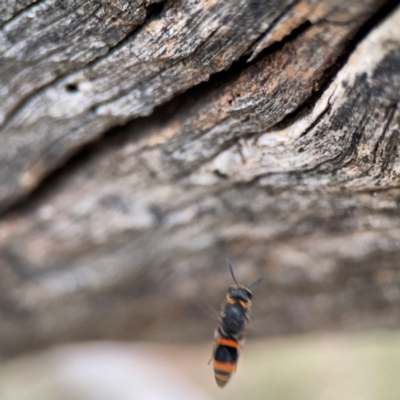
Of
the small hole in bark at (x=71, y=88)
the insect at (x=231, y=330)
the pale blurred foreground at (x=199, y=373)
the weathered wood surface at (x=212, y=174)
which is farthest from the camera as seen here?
the pale blurred foreground at (x=199, y=373)

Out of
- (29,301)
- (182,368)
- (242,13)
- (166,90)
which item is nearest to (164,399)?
(182,368)

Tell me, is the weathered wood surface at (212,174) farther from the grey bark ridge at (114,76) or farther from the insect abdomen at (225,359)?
the insect abdomen at (225,359)

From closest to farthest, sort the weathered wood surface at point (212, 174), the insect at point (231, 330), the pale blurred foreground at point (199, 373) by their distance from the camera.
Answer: the weathered wood surface at point (212, 174) < the insect at point (231, 330) < the pale blurred foreground at point (199, 373)

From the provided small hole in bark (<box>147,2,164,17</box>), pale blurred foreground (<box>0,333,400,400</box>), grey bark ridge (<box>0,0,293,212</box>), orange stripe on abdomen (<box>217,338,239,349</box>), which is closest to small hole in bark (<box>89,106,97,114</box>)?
grey bark ridge (<box>0,0,293,212</box>)

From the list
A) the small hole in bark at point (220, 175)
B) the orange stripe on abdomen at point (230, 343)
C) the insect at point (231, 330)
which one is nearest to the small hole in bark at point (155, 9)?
the small hole in bark at point (220, 175)

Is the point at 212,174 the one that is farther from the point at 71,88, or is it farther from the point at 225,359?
the point at 225,359

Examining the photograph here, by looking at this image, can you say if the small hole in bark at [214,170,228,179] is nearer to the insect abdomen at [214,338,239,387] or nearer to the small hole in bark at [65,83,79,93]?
the small hole in bark at [65,83,79,93]

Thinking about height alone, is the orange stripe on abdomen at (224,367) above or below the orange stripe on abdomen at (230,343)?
below
